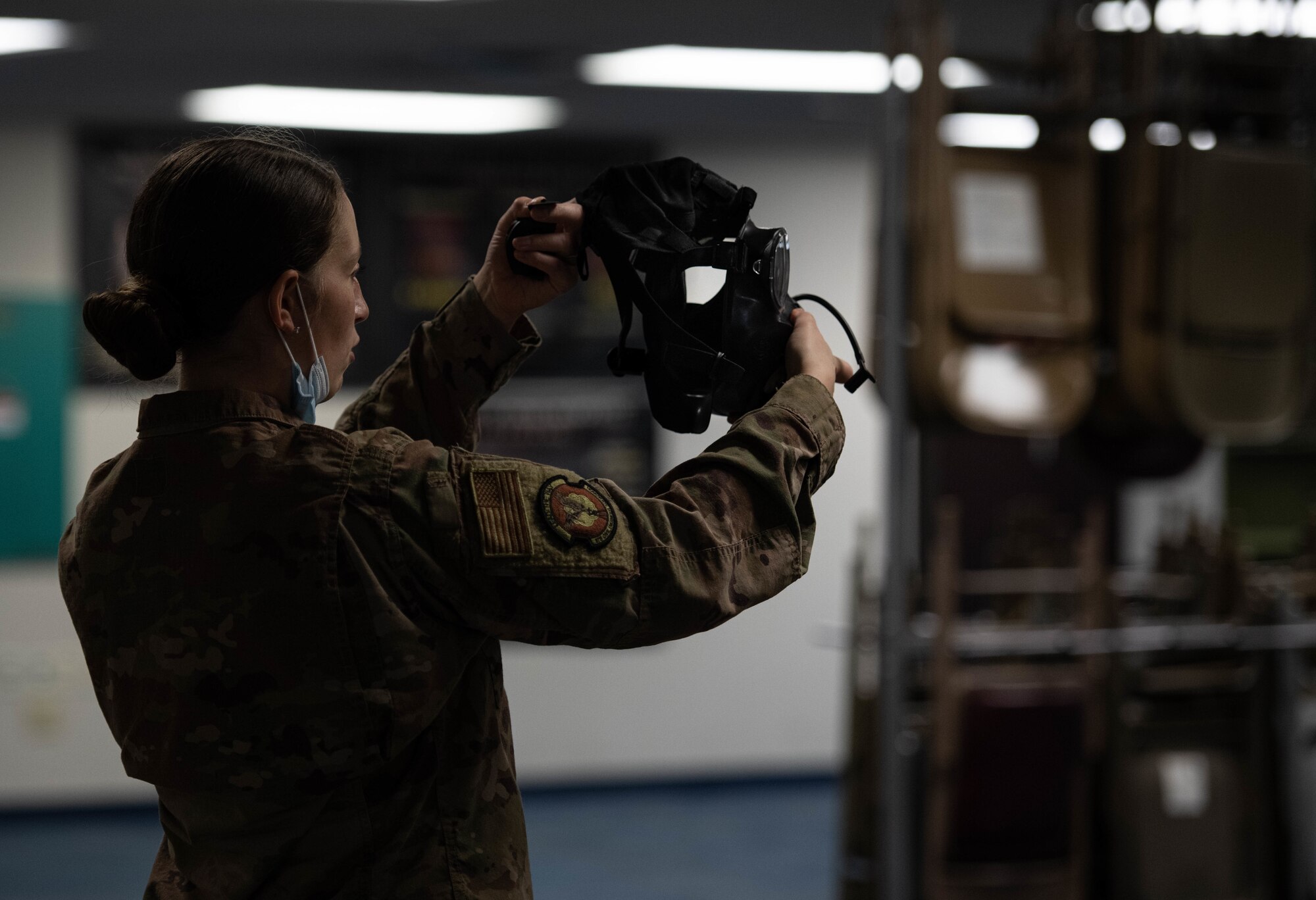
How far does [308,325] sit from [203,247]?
87mm

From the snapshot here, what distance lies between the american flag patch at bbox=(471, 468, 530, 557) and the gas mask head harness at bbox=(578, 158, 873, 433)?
0.17 meters

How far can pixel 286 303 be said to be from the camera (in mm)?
853

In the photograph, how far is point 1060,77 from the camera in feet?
7.98

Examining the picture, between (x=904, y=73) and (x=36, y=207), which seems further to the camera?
(x=36, y=207)

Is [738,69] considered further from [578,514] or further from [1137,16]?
[578,514]

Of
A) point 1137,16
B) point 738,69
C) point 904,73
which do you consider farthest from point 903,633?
point 738,69

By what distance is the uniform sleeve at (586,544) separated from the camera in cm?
78

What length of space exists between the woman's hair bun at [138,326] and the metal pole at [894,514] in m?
1.59

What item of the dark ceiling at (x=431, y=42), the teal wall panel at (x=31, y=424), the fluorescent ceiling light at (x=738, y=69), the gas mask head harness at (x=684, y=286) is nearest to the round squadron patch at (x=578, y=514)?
the gas mask head harness at (x=684, y=286)

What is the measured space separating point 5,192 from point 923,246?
351 cm

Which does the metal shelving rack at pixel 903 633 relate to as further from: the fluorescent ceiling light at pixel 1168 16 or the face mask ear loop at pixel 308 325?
the face mask ear loop at pixel 308 325

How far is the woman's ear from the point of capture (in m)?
0.83

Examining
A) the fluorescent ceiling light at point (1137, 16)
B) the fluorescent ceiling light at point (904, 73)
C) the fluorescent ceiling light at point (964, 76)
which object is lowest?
the fluorescent ceiling light at point (904, 73)

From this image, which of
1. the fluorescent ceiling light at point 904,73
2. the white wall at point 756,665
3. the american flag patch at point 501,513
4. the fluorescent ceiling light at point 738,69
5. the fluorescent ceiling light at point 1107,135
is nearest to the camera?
the american flag patch at point 501,513
